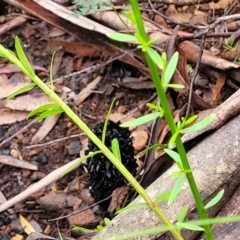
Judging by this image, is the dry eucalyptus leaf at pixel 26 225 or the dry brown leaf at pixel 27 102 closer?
the dry eucalyptus leaf at pixel 26 225

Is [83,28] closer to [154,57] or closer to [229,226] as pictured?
[229,226]

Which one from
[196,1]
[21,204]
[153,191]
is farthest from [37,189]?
[196,1]

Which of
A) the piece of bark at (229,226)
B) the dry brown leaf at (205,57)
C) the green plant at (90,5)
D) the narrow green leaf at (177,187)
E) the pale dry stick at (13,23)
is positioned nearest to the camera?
the narrow green leaf at (177,187)

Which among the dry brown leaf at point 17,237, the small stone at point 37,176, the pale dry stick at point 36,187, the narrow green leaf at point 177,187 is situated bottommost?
the dry brown leaf at point 17,237

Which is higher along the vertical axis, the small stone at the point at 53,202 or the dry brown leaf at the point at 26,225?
the small stone at the point at 53,202

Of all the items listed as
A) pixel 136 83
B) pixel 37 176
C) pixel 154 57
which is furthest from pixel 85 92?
pixel 154 57

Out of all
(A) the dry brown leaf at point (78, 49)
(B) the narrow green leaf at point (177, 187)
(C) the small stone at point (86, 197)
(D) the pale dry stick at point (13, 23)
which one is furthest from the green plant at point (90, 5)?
(B) the narrow green leaf at point (177, 187)

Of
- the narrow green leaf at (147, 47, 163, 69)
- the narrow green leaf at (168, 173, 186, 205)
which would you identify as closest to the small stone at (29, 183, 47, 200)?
the narrow green leaf at (168, 173, 186, 205)

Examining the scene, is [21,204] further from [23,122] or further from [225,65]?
[225,65]

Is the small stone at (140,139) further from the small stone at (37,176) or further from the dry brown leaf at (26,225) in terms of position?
the dry brown leaf at (26,225)
